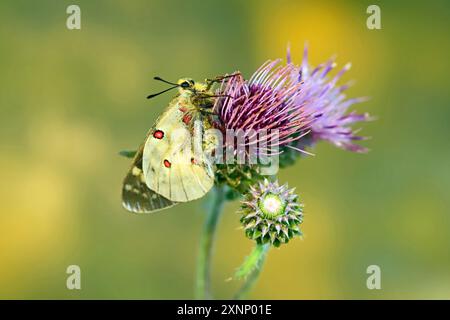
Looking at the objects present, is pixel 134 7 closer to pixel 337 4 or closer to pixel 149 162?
pixel 337 4

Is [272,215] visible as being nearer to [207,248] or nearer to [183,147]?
[183,147]

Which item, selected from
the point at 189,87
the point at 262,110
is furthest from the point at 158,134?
the point at 262,110

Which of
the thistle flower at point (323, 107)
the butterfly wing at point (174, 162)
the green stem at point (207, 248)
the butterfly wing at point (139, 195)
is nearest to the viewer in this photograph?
the butterfly wing at point (174, 162)

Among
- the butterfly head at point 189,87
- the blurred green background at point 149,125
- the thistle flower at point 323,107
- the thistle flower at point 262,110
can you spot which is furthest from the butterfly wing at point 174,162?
the blurred green background at point 149,125

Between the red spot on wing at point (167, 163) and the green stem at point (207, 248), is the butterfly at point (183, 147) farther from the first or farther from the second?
the green stem at point (207, 248)

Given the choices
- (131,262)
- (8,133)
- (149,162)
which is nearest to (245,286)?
(149,162)

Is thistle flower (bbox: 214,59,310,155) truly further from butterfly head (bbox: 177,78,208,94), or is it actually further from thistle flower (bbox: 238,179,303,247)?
thistle flower (bbox: 238,179,303,247)

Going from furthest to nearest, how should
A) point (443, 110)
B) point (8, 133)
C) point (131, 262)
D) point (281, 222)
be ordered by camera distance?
1. point (443, 110)
2. point (8, 133)
3. point (131, 262)
4. point (281, 222)
